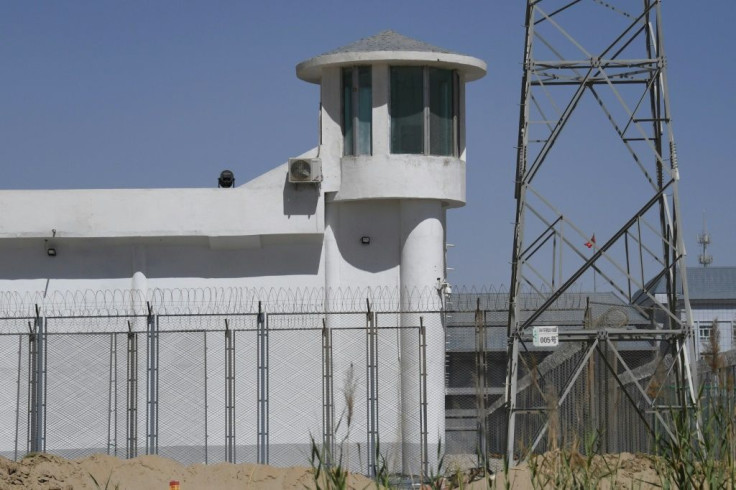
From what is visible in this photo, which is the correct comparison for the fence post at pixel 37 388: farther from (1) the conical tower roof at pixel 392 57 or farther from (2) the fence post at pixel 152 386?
(1) the conical tower roof at pixel 392 57

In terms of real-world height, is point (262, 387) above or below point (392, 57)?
below

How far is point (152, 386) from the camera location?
67.9 feet

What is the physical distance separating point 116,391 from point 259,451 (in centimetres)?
236

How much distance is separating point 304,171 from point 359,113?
140cm

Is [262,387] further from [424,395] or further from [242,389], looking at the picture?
[424,395]

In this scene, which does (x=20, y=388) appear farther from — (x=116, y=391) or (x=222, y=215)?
(x=222, y=215)

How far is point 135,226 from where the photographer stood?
22422 mm

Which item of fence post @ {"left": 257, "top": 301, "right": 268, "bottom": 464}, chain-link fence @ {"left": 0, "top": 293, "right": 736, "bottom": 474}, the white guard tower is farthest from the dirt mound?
the white guard tower

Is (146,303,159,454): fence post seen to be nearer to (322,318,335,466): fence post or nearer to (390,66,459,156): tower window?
(322,318,335,466): fence post

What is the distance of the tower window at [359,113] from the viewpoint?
22.5 m

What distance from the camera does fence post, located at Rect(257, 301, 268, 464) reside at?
2072 centimetres

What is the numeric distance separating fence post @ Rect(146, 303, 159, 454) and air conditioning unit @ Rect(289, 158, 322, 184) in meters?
3.15

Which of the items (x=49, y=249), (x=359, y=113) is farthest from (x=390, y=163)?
(x=49, y=249)

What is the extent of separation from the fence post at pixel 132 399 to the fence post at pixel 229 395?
1358mm
